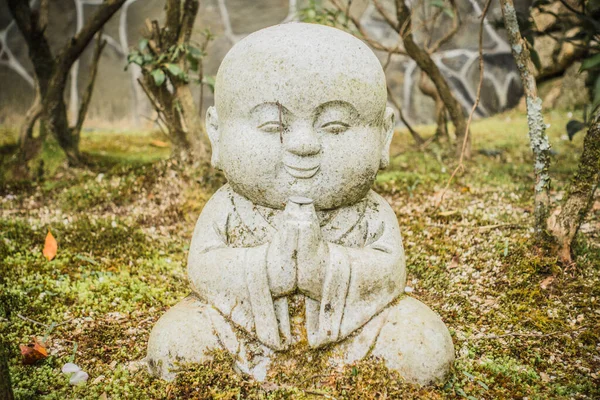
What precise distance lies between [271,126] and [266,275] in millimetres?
724

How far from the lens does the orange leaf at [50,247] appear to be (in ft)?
13.9

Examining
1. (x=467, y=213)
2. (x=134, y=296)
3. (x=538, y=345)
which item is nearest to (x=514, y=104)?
(x=467, y=213)

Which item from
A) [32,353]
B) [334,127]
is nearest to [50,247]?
[32,353]

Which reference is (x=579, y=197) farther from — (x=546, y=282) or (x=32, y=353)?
(x=32, y=353)

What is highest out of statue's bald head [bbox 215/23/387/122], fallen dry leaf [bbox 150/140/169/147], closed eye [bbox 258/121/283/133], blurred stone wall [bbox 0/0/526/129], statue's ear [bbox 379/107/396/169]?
statue's bald head [bbox 215/23/387/122]

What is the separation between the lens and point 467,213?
185 inches

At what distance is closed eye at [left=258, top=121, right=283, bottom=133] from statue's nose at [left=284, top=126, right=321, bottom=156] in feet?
0.18

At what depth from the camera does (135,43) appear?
330 inches

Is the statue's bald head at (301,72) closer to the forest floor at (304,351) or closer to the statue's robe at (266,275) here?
the statue's robe at (266,275)

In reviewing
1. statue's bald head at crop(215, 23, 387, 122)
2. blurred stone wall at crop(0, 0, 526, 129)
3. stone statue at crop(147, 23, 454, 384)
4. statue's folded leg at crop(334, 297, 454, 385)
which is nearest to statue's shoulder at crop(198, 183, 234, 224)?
stone statue at crop(147, 23, 454, 384)

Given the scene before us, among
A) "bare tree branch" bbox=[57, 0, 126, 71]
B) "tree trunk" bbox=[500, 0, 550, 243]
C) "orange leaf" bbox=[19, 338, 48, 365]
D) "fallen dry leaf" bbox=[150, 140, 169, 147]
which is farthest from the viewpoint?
"fallen dry leaf" bbox=[150, 140, 169, 147]

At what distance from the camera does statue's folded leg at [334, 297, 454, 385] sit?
2709mm

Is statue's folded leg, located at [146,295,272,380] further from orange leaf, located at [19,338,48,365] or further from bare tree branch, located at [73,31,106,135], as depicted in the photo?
bare tree branch, located at [73,31,106,135]

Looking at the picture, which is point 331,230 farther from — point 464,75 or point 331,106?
point 464,75
